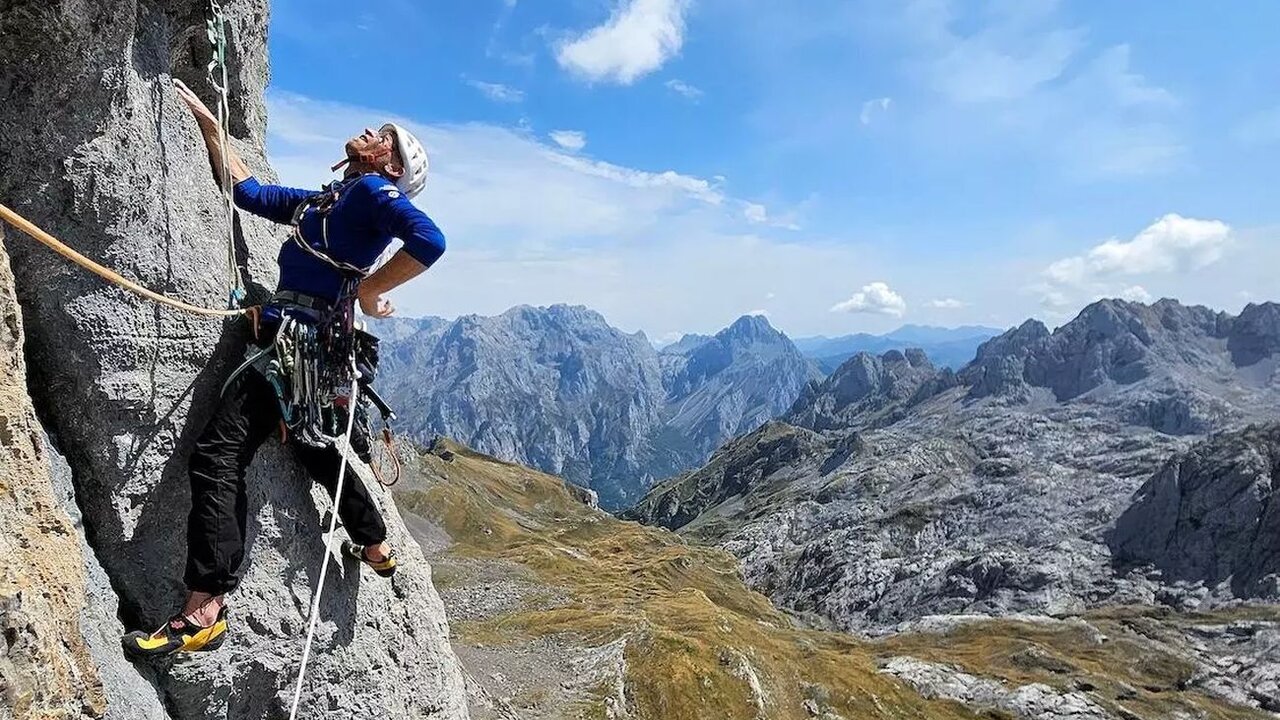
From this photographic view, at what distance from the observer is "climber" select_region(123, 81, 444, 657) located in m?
9.47

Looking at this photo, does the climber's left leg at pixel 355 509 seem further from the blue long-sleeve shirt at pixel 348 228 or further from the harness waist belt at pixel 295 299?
the blue long-sleeve shirt at pixel 348 228

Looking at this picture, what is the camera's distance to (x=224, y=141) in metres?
11.1

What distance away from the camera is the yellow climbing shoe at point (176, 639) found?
9.22 meters

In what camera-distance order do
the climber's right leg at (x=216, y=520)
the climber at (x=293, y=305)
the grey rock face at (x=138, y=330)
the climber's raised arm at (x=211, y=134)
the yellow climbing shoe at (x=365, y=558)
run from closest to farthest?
the grey rock face at (x=138, y=330) < the climber's right leg at (x=216, y=520) < the climber at (x=293, y=305) < the climber's raised arm at (x=211, y=134) < the yellow climbing shoe at (x=365, y=558)

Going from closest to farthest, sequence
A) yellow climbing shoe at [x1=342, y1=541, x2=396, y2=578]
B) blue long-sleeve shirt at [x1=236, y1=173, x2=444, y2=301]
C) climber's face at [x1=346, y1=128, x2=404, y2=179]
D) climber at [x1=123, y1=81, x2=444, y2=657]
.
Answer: climber at [x1=123, y1=81, x2=444, y2=657], blue long-sleeve shirt at [x1=236, y1=173, x2=444, y2=301], climber's face at [x1=346, y1=128, x2=404, y2=179], yellow climbing shoe at [x1=342, y1=541, x2=396, y2=578]

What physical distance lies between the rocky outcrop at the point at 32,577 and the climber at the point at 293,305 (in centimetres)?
141

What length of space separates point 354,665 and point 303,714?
1017mm

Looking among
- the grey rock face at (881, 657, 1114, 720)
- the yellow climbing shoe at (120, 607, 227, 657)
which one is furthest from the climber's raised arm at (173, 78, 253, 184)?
the grey rock face at (881, 657, 1114, 720)

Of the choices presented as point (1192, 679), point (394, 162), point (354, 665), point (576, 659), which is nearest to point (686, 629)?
point (576, 659)

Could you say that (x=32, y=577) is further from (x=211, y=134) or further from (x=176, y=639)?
(x=211, y=134)

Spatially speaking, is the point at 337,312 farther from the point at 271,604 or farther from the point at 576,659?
the point at 576,659

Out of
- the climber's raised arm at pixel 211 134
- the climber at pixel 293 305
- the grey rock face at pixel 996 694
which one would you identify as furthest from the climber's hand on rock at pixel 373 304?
the grey rock face at pixel 996 694

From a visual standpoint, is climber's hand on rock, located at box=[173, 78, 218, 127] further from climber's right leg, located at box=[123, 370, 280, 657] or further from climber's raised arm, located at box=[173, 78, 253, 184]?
climber's right leg, located at box=[123, 370, 280, 657]

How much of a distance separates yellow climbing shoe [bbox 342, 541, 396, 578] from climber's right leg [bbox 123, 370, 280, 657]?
7.97 feet
